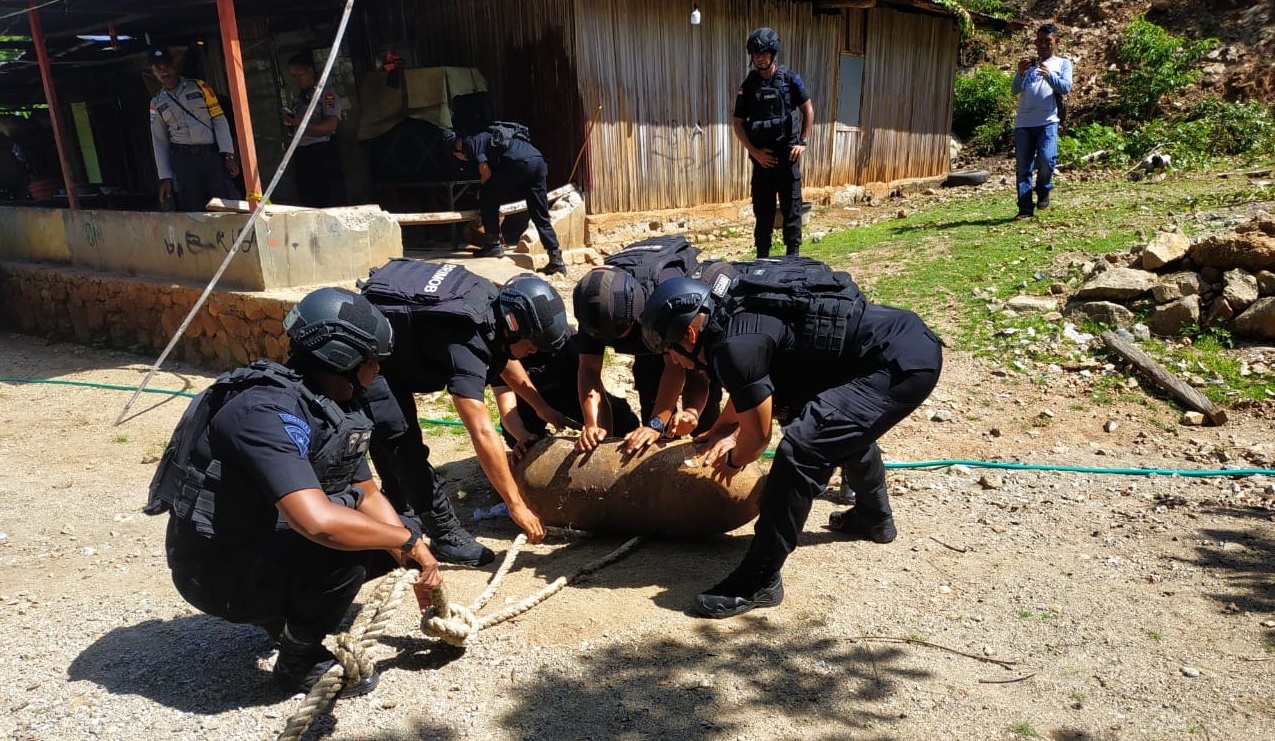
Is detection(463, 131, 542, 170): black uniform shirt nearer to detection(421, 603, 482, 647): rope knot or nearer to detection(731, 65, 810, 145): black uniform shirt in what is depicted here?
detection(731, 65, 810, 145): black uniform shirt

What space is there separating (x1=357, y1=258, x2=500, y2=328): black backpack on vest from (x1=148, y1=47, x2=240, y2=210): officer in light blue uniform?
5318 mm

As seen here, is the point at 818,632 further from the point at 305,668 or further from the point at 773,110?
the point at 773,110

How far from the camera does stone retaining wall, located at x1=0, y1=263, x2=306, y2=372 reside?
7078 millimetres

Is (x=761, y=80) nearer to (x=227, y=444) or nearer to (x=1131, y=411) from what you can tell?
(x=1131, y=411)

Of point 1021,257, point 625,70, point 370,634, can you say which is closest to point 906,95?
point 625,70

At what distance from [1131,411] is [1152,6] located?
18.6 m

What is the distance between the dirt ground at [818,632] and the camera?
2.85 m

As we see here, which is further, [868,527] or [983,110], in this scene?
[983,110]

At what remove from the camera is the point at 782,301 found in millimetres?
3508

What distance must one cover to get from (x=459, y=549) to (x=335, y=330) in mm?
1671

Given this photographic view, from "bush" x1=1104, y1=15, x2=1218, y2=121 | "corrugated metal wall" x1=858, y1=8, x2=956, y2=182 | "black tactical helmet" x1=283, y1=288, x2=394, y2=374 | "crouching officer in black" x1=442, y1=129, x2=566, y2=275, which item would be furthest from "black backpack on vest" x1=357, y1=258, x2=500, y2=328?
"bush" x1=1104, y1=15, x2=1218, y2=121

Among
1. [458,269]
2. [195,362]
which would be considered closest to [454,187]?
[195,362]

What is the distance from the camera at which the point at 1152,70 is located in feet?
55.4

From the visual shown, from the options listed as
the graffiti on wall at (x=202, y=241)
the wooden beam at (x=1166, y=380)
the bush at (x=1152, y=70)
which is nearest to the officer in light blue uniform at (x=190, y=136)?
the graffiti on wall at (x=202, y=241)
